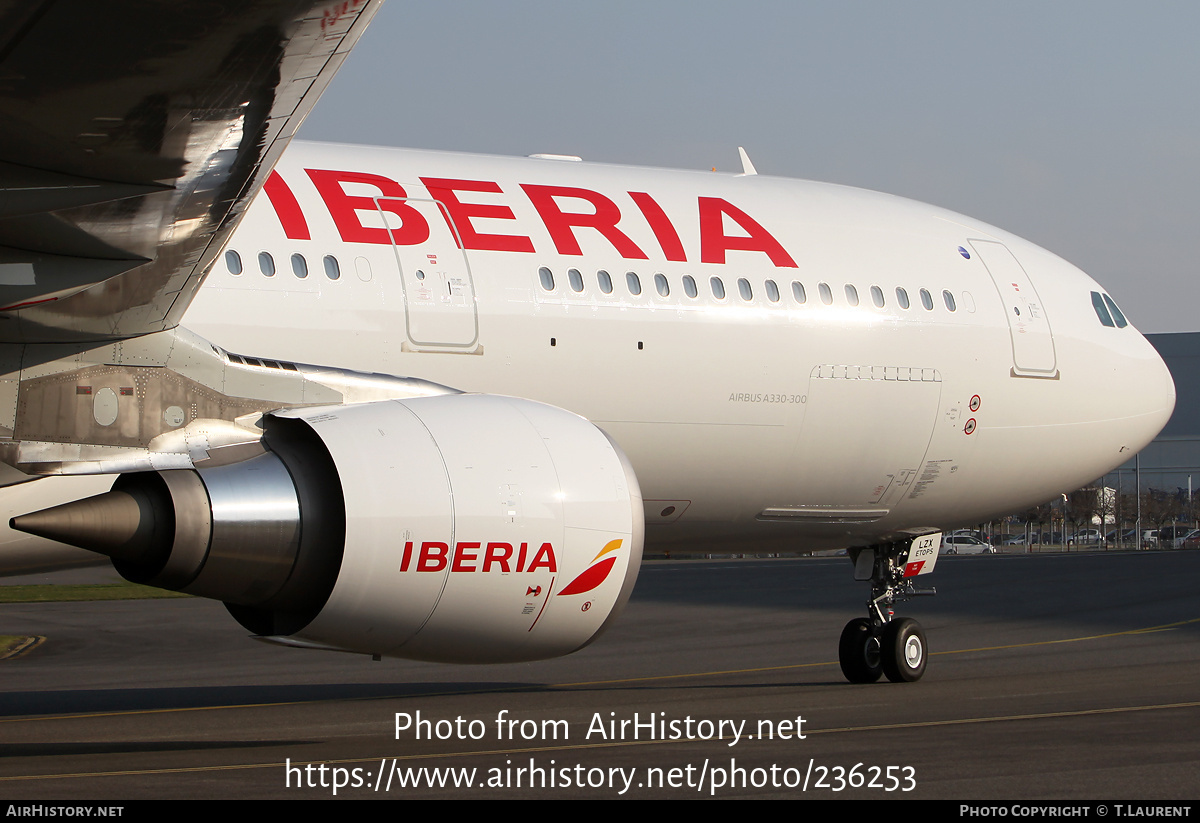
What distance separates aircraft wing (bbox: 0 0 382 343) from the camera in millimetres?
4091

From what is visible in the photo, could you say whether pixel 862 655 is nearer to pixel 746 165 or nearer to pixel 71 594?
pixel 746 165

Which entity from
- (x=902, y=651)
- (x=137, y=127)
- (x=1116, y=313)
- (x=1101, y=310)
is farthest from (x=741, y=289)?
(x=137, y=127)

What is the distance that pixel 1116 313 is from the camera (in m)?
13.9

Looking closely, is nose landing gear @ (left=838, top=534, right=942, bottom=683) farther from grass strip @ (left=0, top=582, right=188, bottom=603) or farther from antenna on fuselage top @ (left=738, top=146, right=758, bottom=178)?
grass strip @ (left=0, top=582, right=188, bottom=603)

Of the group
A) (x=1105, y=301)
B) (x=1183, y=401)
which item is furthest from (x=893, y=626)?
(x=1183, y=401)

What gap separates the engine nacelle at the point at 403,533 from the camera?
22.5 ft

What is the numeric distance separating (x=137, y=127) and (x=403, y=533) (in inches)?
107

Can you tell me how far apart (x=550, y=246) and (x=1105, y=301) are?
21.5 feet

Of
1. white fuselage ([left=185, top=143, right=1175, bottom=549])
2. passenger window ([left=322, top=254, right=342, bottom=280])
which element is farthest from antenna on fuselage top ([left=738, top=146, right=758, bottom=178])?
passenger window ([left=322, top=254, right=342, bottom=280])

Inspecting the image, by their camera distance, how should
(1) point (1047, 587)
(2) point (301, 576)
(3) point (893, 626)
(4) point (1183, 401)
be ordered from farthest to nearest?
(4) point (1183, 401) → (1) point (1047, 587) → (3) point (893, 626) → (2) point (301, 576)

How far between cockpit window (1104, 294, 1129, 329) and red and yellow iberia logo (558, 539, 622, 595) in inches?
323

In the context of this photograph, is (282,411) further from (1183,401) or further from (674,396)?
(1183,401)

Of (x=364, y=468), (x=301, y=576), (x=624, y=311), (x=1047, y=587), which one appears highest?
(x=624, y=311)

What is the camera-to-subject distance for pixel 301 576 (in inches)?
275
